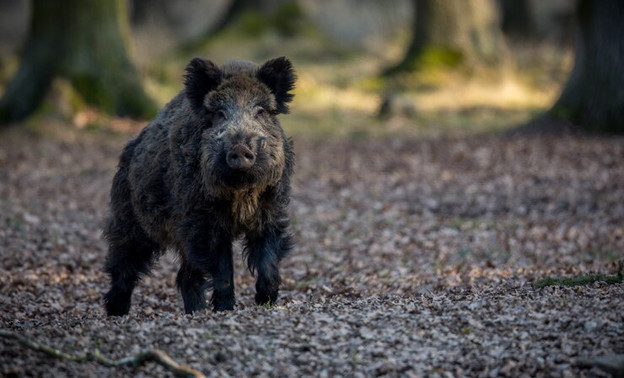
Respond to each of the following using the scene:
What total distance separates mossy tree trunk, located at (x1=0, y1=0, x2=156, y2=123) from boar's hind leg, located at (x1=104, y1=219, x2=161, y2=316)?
11.1 meters

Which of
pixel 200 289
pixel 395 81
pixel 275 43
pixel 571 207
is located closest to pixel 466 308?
pixel 200 289

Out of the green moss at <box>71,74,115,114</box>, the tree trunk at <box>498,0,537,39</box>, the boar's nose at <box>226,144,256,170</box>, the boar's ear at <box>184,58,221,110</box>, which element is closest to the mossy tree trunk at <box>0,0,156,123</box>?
the green moss at <box>71,74,115,114</box>

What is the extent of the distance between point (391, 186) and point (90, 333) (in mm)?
9335

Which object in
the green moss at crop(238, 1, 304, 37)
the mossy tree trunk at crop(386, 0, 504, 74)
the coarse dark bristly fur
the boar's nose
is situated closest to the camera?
the boar's nose

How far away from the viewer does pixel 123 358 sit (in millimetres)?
5723

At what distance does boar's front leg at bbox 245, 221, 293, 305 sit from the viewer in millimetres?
7422

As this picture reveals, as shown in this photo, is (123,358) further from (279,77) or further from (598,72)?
(598,72)

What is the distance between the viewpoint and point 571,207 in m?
12.8

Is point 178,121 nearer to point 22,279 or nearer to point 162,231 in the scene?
point 162,231

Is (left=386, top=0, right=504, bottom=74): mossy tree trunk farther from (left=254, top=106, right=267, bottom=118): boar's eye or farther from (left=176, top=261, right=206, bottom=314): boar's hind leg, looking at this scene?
(left=254, top=106, right=267, bottom=118): boar's eye

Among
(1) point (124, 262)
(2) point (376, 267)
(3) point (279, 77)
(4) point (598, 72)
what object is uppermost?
(4) point (598, 72)

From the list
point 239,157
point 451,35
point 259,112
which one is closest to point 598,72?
point 451,35

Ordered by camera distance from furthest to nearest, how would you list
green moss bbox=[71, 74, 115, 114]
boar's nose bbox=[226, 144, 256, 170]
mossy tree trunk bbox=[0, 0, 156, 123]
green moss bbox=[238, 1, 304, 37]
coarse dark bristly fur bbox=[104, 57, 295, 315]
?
green moss bbox=[238, 1, 304, 37]
green moss bbox=[71, 74, 115, 114]
mossy tree trunk bbox=[0, 0, 156, 123]
coarse dark bristly fur bbox=[104, 57, 295, 315]
boar's nose bbox=[226, 144, 256, 170]

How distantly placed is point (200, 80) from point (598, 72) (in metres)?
11.8
